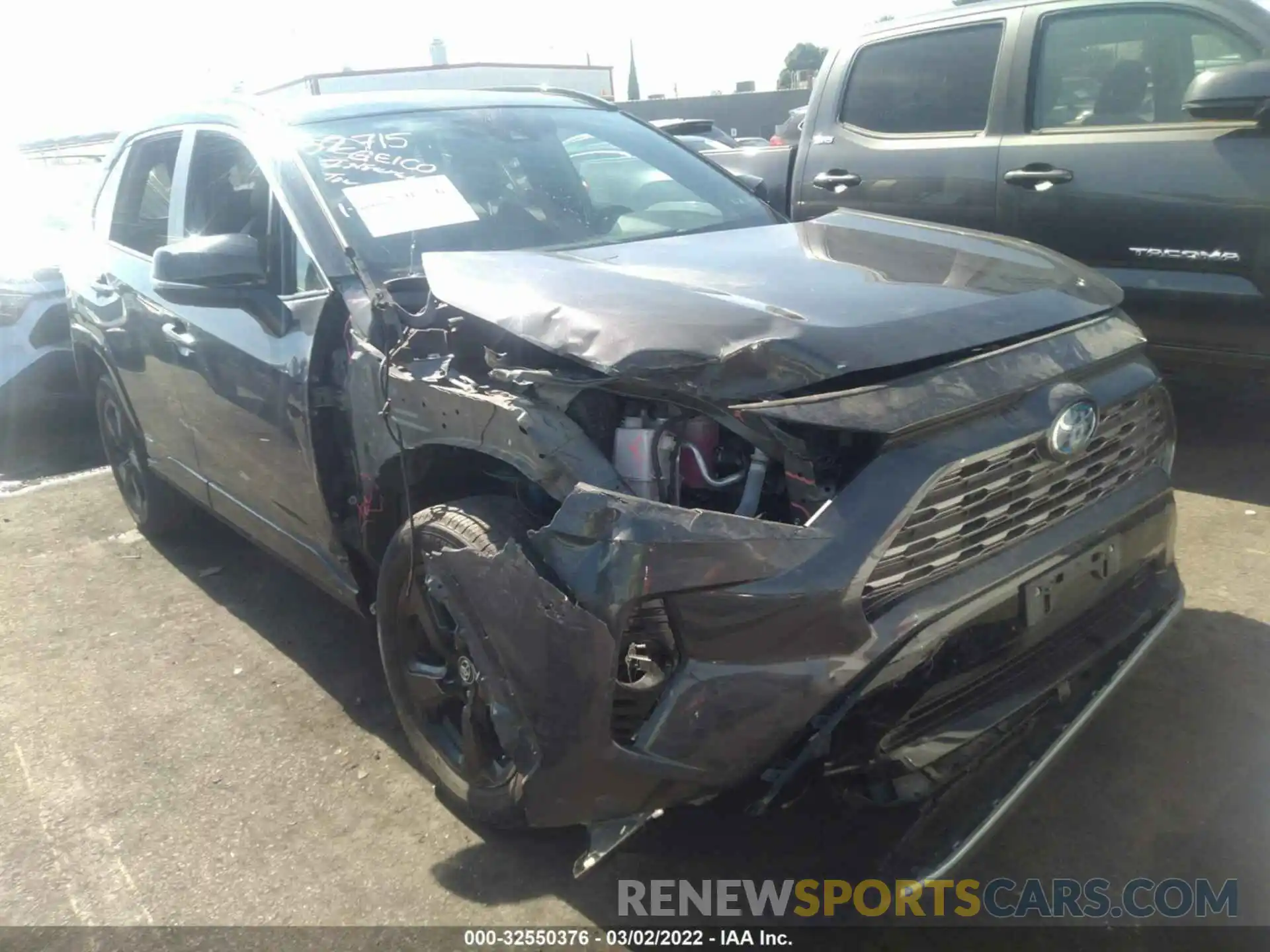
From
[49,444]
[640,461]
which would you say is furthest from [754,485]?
[49,444]

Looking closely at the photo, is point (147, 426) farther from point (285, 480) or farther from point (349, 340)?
point (349, 340)

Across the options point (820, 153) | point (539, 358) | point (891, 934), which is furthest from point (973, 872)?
point (820, 153)

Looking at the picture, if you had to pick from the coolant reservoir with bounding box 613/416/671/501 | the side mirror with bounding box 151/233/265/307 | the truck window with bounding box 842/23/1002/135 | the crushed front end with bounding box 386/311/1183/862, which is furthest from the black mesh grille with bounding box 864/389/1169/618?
the truck window with bounding box 842/23/1002/135

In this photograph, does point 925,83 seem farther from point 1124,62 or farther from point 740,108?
point 740,108

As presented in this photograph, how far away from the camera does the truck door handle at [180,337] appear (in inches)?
144

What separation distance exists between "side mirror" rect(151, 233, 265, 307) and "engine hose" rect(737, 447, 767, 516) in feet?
5.90

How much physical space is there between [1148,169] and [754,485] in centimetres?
311

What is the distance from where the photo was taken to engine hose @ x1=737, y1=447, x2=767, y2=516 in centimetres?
209

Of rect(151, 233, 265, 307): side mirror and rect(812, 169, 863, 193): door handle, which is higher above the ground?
rect(151, 233, 265, 307): side mirror

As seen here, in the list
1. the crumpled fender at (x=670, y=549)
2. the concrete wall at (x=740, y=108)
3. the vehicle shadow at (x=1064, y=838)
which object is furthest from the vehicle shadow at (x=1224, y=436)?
the concrete wall at (x=740, y=108)

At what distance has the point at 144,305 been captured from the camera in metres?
4.05

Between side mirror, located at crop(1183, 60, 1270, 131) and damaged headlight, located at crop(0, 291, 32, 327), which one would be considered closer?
side mirror, located at crop(1183, 60, 1270, 131)

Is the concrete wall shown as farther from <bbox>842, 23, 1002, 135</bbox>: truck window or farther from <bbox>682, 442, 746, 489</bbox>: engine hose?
<bbox>682, 442, 746, 489</bbox>: engine hose

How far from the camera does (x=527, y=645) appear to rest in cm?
217
